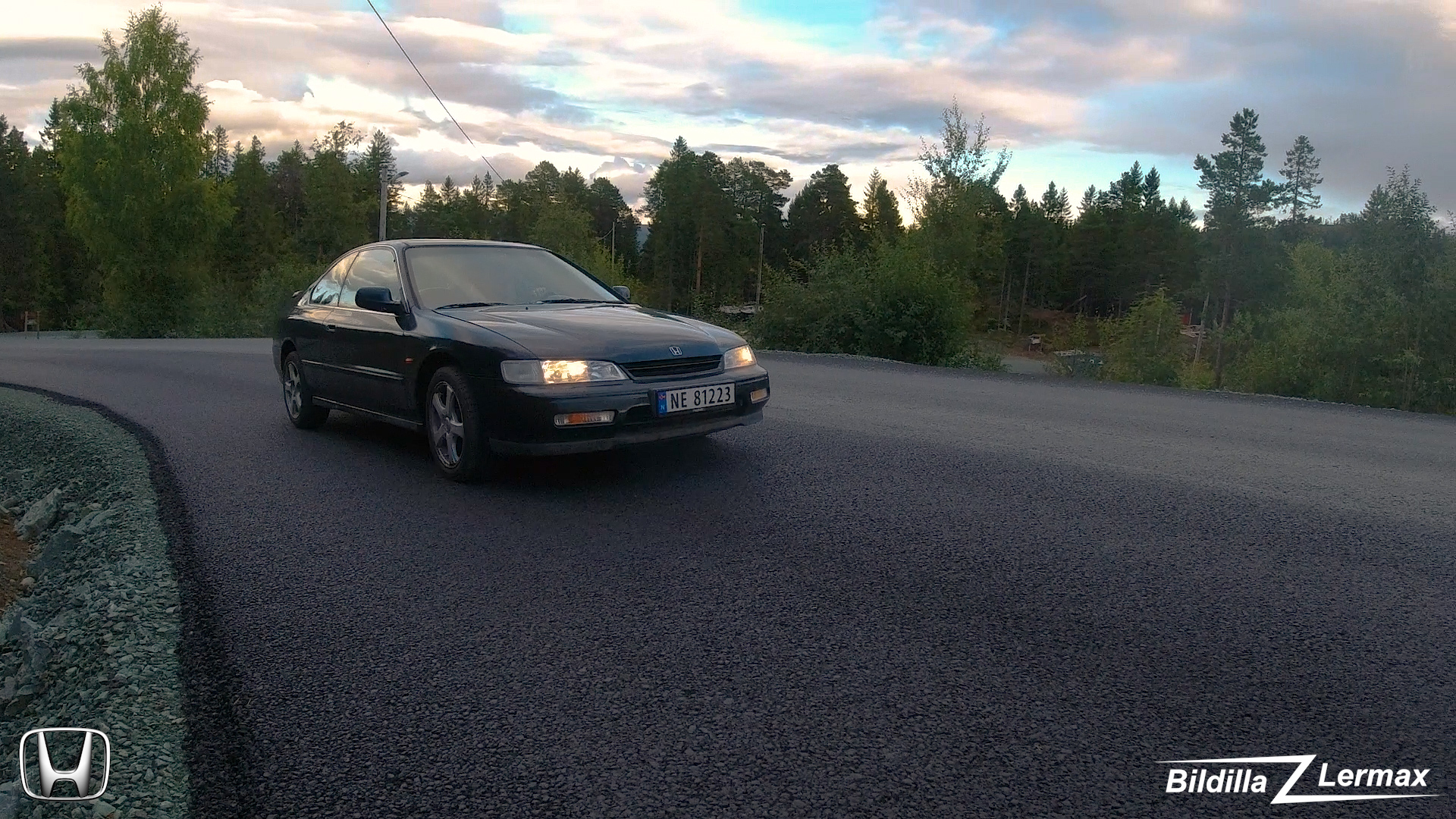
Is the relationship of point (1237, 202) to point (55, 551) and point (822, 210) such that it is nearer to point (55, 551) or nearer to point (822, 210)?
point (822, 210)

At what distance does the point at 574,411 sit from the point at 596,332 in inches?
24.9

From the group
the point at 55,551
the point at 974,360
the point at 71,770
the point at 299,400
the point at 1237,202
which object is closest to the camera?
the point at 71,770

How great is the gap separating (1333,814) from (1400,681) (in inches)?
39.4

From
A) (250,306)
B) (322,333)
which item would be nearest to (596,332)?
(322,333)

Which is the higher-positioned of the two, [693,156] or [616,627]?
[693,156]

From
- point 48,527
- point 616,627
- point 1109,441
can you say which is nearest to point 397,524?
point 616,627

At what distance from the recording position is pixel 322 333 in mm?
7539

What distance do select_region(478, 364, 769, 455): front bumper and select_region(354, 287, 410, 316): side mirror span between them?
1199 mm

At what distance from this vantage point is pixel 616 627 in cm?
352

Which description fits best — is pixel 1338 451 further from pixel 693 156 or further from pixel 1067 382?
pixel 693 156

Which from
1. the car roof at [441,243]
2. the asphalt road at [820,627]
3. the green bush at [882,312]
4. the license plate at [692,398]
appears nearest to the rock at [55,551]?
the asphalt road at [820,627]

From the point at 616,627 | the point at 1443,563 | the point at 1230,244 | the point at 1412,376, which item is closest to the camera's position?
the point at 616,627

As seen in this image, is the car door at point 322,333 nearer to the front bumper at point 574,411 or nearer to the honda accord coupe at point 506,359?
the honda accord coupe at point 506,359

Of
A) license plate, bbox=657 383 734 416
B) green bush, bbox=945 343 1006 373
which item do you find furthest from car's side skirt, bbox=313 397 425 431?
green bush, bbox=945 343 1006 373
